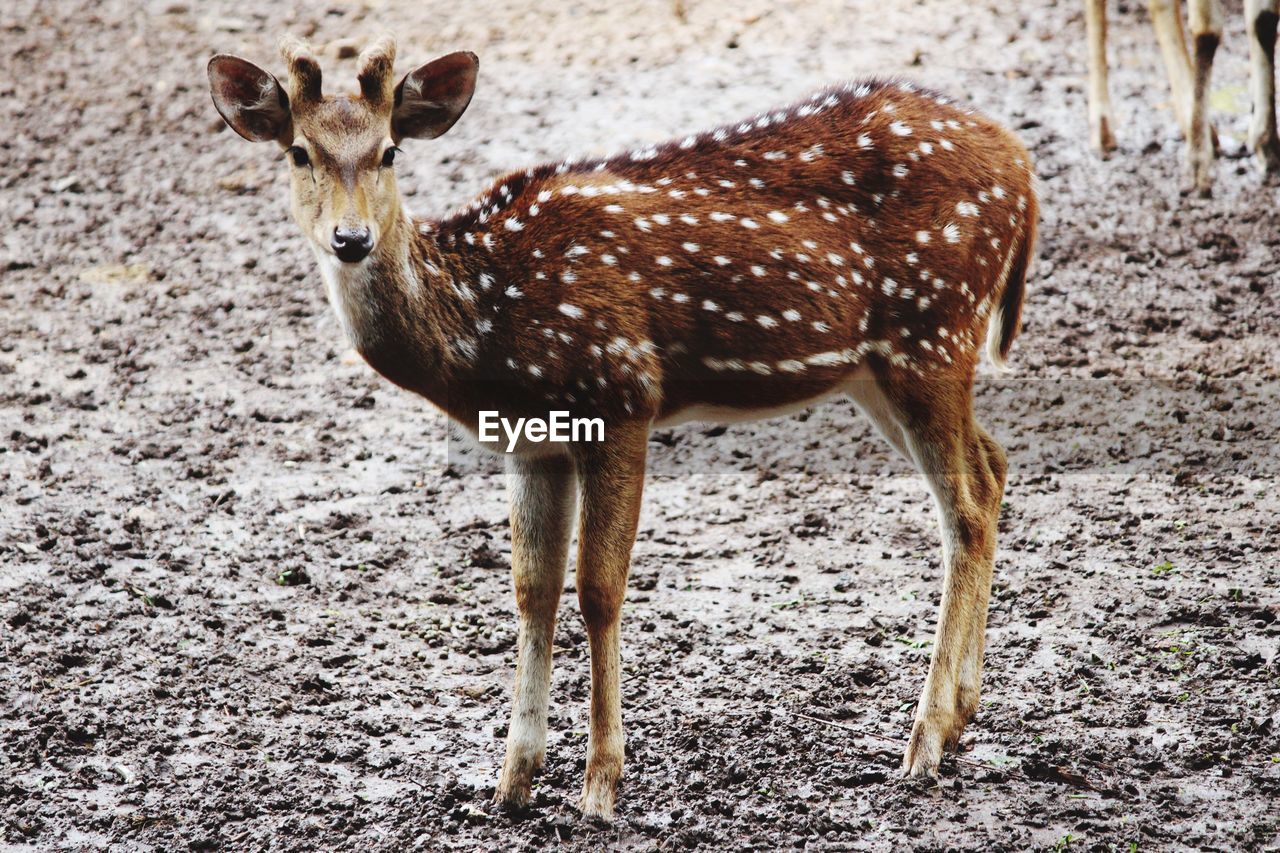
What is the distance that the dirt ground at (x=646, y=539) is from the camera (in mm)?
4383

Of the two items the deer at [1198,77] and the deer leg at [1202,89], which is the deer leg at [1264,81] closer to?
the deer at [1198,77]

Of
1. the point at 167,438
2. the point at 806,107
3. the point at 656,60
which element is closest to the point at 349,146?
the point at 806,107

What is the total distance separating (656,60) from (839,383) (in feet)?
19.2

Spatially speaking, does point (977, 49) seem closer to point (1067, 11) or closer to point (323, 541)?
point (1067, 11)

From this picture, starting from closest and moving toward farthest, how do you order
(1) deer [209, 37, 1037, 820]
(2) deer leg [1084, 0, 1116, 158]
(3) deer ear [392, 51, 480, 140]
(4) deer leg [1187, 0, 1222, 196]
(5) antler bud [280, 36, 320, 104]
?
1. (5) antler bud [280, 36, 320, 104]
2. (1) deer [209, 37, 1037, 820]
3. (3) deer ear [392, 51, 480, 140]
4. (4) deer leg [1187, 0, 1222, 196]
5. (2) deer leg [1084, 0, 1116, 158]

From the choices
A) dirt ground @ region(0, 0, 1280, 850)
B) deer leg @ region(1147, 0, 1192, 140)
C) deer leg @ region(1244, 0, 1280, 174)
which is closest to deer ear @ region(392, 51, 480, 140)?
dirt ground @ region(0, 0, 1280, 850)

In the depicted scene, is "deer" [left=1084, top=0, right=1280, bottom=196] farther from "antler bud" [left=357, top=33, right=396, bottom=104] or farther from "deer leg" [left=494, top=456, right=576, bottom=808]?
"antler bud" [left=357, top=33, right=396, bottom=104]

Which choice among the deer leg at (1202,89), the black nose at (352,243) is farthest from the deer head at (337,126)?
the deer leg at (1202,89)

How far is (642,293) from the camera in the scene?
4.29m

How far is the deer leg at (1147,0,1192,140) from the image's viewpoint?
8648 millimetres

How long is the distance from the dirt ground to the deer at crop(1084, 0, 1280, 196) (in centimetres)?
17

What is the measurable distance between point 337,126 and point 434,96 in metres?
0.40

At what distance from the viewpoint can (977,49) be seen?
9.80 metres

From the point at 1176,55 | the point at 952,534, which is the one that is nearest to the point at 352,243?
the point at 952,534
